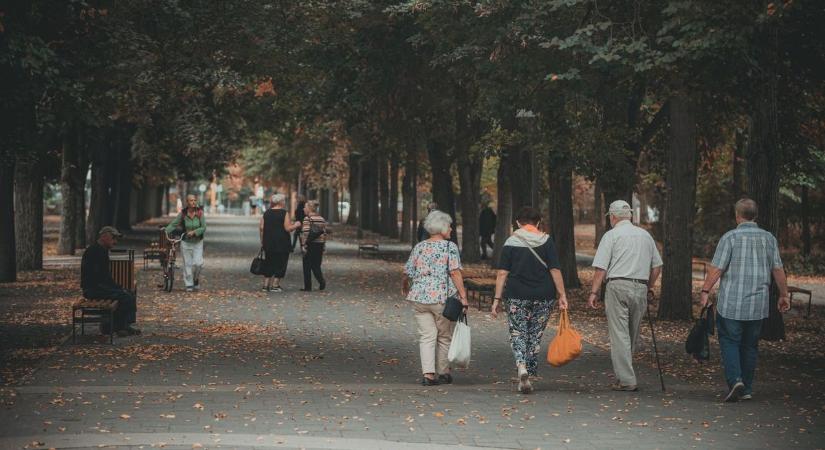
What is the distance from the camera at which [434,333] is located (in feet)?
38.4

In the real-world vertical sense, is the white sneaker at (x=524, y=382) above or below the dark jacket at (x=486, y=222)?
below

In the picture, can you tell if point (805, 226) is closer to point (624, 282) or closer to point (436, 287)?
point (624, 282)

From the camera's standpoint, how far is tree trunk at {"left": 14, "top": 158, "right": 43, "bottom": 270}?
28.5m

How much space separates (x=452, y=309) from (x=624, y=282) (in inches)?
60.9

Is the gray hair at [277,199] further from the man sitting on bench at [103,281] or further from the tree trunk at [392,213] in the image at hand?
the tree trunk at [392,213]

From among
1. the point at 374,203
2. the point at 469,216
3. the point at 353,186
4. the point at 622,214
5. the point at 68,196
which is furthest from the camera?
the point at 353,186

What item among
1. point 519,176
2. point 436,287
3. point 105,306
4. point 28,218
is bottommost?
point 105,306

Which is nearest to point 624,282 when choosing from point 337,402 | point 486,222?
point 337,402

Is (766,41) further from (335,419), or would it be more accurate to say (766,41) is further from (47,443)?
(47,443)

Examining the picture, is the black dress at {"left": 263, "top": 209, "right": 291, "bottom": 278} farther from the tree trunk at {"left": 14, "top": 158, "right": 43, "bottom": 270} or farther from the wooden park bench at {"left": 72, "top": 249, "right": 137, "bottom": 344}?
the tree trunk at {"left": 14, "top": 158, "right": 43, "bottom": 270}

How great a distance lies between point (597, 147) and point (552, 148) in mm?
776

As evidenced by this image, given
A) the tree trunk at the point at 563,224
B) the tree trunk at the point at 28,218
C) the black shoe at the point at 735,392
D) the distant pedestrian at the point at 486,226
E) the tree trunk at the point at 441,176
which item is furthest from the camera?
the distant pedestrian at the point at 486,226

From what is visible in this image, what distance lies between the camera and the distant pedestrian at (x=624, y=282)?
36.9 ft

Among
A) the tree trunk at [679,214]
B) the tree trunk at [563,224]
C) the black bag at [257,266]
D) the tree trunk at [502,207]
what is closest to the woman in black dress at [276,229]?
the black bag at [257,266]
